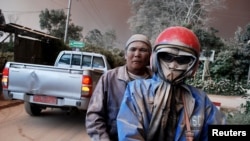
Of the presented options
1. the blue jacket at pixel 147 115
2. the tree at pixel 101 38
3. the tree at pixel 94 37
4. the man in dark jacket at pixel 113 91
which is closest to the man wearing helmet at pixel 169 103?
the blue jacket at pixel 147 115

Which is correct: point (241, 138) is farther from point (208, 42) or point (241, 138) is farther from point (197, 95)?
point (208, 42)

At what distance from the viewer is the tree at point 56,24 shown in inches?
904

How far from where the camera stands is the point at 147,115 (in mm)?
964

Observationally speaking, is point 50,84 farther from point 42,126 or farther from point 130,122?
point 130,122

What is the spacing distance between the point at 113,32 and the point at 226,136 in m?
23.0

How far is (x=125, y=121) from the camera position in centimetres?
94

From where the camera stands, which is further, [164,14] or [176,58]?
[164,14]

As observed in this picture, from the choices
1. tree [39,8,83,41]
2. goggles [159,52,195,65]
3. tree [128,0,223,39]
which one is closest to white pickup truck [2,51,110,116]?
goggles [159,52,195,65]

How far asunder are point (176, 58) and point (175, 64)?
20mm

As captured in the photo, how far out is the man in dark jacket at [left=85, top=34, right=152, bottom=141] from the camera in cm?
166

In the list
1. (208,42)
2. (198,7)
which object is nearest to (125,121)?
(208,42)

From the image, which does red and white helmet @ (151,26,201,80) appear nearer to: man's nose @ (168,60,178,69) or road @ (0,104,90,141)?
man's nose @ (168,60,178,69)

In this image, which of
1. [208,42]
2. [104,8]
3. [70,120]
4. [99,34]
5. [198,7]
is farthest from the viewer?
[99,34]

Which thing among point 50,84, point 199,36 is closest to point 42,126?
point 50,84
